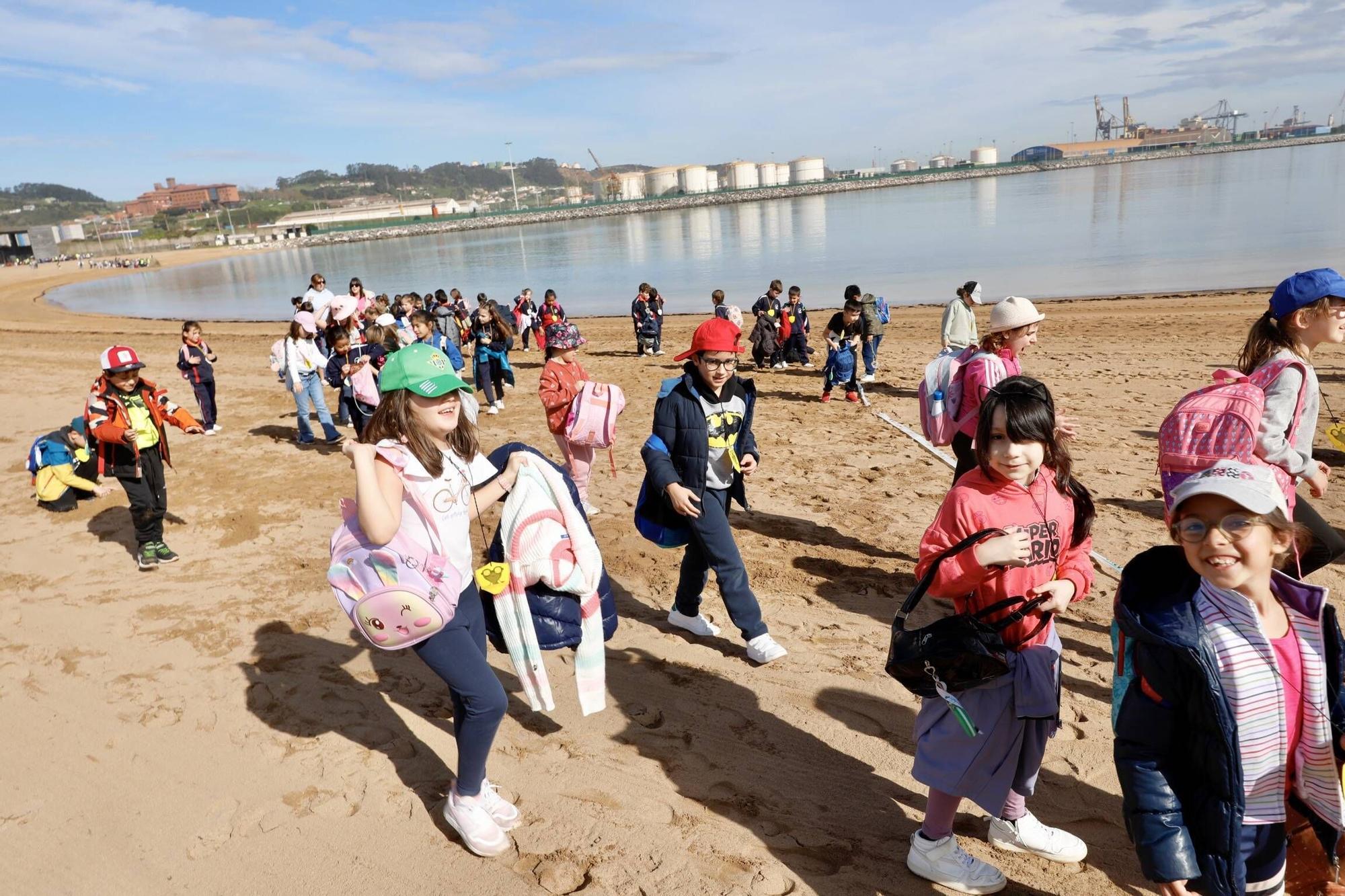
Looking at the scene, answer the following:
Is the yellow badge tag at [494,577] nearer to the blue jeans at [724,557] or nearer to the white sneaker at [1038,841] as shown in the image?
the blue jeans at [724,557]

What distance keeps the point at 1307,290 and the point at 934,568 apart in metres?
2.37

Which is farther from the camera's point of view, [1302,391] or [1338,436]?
[1338,436]

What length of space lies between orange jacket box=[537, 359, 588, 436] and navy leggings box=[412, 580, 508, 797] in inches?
138

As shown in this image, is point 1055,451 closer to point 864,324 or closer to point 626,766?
point 626,766

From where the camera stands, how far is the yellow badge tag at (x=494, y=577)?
10.9 feet

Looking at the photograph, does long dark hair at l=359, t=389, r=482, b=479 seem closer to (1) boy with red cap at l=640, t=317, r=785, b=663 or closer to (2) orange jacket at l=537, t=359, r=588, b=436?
(1) boy with red cap at l=640, t=317, r=785, b=663

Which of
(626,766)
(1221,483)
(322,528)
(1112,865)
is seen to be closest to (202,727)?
(626,766)

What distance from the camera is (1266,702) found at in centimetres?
195

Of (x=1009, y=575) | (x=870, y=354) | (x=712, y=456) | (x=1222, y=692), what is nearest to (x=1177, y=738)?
(x=1222, y=692)

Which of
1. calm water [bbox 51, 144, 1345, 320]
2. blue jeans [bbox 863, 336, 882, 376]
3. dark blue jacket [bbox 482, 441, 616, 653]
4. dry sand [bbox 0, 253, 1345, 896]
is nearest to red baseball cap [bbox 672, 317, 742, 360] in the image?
dark blue jacket [bbox 482, 441, 616, 653]

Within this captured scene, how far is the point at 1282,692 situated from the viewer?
77.2 inches

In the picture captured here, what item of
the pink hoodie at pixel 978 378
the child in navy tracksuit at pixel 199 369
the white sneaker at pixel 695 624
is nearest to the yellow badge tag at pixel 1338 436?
the pink hoodie at pixel 978 378

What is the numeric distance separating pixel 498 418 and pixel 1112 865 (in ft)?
31.9

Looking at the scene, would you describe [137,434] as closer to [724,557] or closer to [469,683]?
[469,683]
